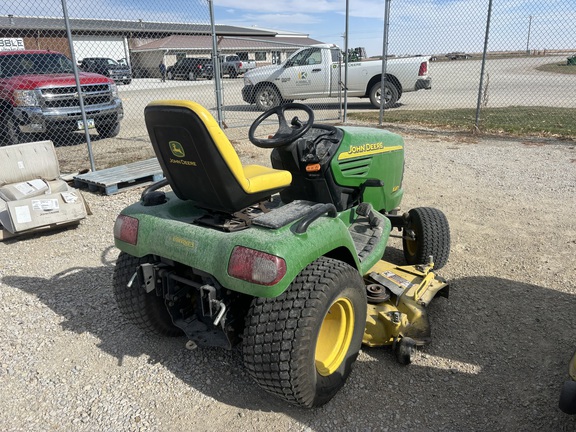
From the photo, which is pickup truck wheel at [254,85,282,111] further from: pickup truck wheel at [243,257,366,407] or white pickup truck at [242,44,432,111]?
pickup truck wheel at [243,257,366,407]

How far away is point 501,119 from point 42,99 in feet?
30.3

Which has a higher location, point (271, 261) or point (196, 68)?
point (196, 68)

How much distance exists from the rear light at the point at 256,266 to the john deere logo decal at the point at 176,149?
0.61 metres

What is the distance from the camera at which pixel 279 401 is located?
2.50 metres

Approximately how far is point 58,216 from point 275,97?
900cm

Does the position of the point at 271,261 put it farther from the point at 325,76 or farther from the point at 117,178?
the point at 325,76

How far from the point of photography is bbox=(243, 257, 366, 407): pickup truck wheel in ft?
6.99

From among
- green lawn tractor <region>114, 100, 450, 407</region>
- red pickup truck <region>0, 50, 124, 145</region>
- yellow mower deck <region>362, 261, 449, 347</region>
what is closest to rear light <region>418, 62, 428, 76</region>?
red pickup truck <region>0, 50, 124, 145</region>

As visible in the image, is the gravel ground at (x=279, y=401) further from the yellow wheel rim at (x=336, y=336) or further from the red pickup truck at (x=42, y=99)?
the red pickup truck at (x=42, y=99)

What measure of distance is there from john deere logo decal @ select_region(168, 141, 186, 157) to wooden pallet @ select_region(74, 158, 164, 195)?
3.72 metres

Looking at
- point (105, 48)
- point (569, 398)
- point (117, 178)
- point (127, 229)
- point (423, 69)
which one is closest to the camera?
point (569, 398)

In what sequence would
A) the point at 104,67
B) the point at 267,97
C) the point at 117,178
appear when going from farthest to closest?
1. the point at 104,67
2. the point at 267,97
3. the point at 117,178

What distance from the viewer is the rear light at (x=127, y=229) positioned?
2592 mm

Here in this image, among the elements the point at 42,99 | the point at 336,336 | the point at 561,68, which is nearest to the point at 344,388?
the point at 336,336
